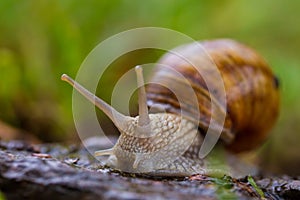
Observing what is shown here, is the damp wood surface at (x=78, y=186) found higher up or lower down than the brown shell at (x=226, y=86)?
lower down

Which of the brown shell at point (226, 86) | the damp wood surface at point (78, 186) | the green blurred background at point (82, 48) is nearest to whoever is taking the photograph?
the damp wood surface at point (78, 186)

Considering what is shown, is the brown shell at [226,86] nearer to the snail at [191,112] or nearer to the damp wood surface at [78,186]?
the snail at [191,112]

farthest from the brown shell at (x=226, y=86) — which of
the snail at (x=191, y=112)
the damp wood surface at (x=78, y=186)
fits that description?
the damp wood surface at (x=78, y=186)

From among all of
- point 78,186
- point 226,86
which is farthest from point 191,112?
point 78,186

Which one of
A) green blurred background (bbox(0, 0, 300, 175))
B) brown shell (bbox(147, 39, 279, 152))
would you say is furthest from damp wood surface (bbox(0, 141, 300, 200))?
green blurred background (bbox(0, 0, 300, 175))

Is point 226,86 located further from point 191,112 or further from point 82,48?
point 82,48

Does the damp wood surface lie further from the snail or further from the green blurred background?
the green blurred background

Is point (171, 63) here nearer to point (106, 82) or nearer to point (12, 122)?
point (106, 82)
